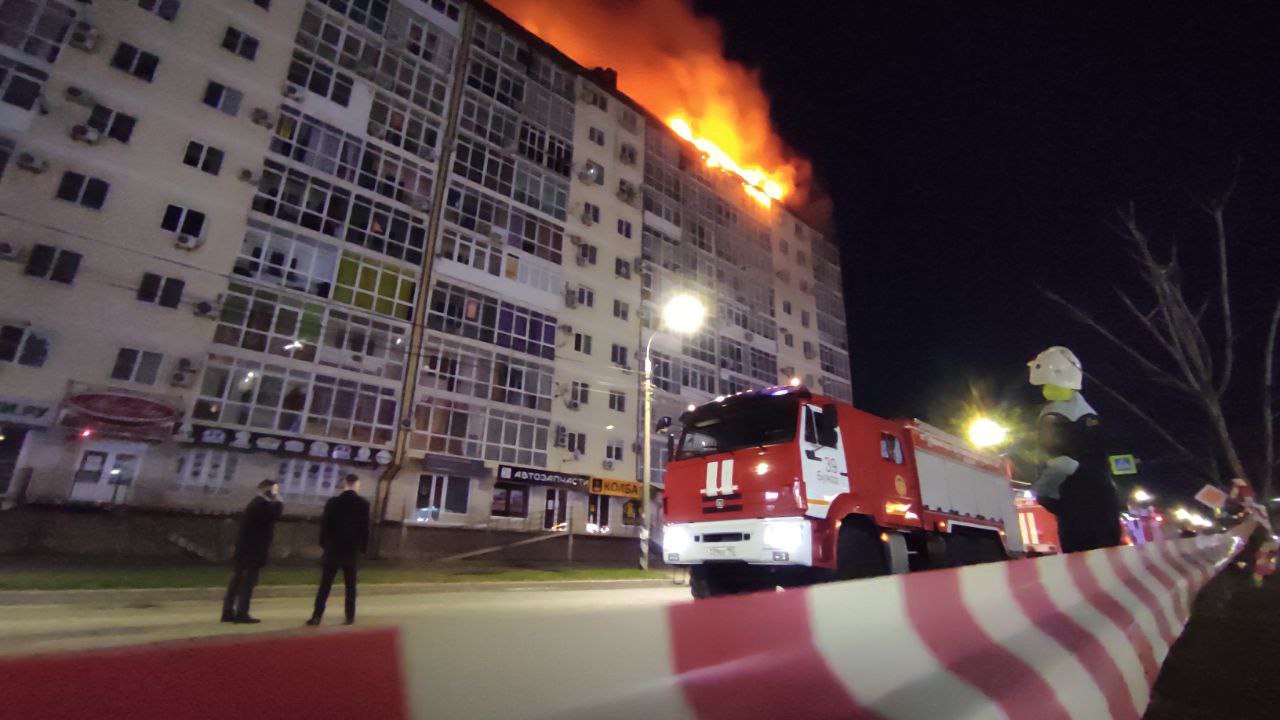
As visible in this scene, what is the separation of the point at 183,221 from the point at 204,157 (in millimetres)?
2805

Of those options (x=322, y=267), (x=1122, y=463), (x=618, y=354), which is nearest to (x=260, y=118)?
(x=322, y=267)

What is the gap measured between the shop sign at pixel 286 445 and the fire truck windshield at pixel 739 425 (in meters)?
17.2

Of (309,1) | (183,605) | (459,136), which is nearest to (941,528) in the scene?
(183,605)

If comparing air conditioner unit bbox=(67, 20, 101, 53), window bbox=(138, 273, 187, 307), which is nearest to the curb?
window bbox=(138, 273, 187, 307)

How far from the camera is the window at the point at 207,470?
61.6 ft

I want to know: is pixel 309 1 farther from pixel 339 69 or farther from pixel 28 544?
pixel 28 544

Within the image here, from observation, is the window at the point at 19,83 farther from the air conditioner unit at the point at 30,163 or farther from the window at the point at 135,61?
the window at the point at 135,61

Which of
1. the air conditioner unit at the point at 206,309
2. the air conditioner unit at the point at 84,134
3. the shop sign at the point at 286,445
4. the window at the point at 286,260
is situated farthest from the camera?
the window at the point at 286,260

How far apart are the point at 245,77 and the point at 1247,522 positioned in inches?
1389

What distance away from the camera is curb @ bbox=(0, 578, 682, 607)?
830 centimetres

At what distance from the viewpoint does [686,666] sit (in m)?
1.63

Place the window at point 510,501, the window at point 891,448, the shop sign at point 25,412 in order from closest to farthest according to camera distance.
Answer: the window at point 891,448, the shop sign at point 25,412, the window at point 510,501

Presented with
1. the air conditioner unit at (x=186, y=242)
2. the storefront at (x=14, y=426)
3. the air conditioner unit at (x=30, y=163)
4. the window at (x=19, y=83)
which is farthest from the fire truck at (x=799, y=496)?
the window at (x=19, y=83)

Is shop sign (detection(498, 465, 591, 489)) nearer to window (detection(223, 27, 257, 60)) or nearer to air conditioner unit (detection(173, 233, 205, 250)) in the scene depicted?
air conditioner unit (detection(173, 233, 205, 250))
